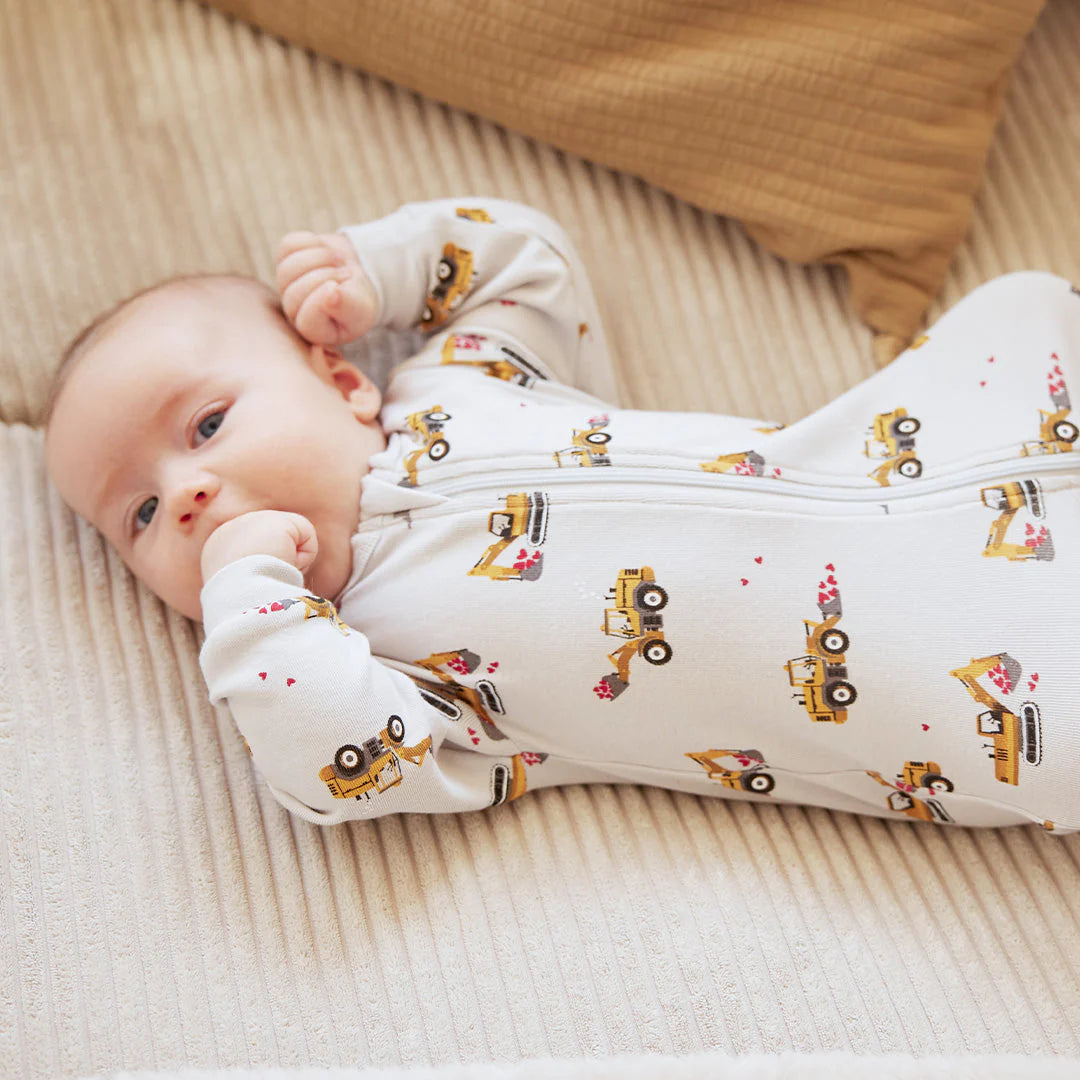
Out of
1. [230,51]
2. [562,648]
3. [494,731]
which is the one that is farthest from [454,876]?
[230,51]

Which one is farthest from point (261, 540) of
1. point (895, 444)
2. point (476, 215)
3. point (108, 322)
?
point (895, 444)

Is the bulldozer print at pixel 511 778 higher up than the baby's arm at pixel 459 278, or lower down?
lower down

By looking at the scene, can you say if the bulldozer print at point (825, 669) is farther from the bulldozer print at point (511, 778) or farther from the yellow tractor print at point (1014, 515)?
the bulldozer print at point (511, 778)

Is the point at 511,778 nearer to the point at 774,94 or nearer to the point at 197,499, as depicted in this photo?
the point at 197,499

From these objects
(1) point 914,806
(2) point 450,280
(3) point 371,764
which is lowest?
(1) point 914,806

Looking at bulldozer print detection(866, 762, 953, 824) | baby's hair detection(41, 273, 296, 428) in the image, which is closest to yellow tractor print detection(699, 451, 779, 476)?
bulldozer print detection(866, 762, 953, 824)

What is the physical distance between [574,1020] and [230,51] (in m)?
1.22

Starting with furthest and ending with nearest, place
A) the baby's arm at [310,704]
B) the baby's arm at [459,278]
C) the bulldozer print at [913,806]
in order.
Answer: the baby's arm at [459,278] < the bulldozer print at [913,806] < the baby's arm at [310,704]

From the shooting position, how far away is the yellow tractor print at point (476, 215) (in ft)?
4.09

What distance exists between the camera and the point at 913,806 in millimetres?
1090

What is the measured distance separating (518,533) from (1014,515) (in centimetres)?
49

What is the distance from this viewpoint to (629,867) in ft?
3.50

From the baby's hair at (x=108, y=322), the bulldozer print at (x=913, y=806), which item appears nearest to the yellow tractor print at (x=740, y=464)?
the bulldozer print at (x=913, y=806)

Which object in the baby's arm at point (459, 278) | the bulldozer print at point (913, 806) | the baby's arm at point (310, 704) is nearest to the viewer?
the baby's arm at point (310, 704)
